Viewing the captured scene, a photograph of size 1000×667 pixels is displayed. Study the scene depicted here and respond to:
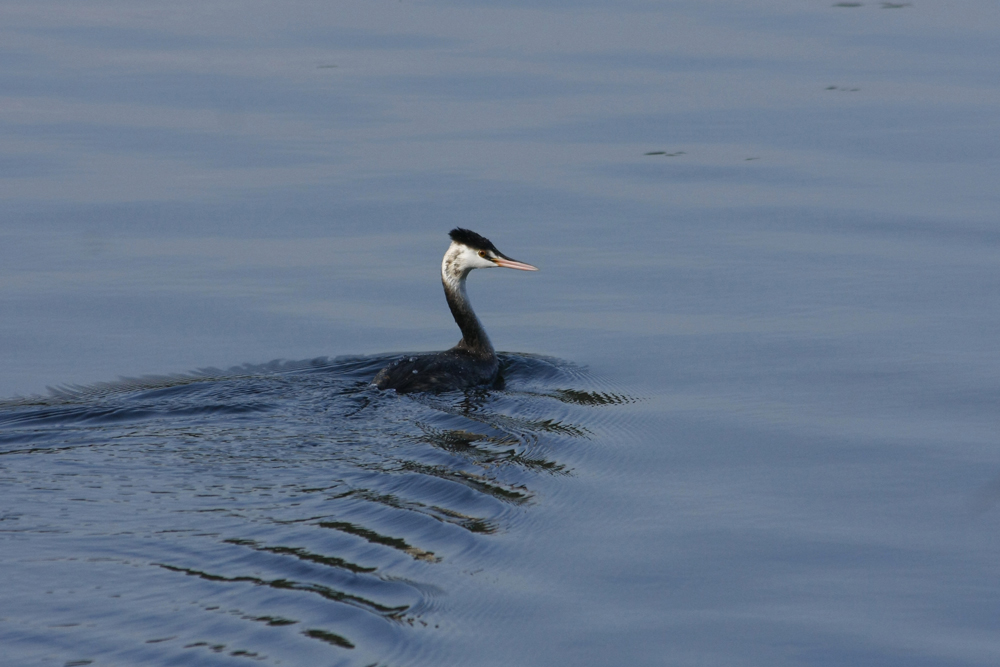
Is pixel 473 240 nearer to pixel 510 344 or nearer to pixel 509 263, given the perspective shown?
pixel 509 263

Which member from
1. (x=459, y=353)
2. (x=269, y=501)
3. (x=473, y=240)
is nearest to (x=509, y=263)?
(x=473, y=240)

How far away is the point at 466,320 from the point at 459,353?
1.94ft

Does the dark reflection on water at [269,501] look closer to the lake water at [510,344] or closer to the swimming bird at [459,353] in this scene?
the lake water at [510,344]

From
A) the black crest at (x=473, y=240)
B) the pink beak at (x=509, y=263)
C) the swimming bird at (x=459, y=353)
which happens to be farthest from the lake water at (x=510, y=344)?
the black crest at (x=473, y=240)

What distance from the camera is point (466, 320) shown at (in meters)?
10.6

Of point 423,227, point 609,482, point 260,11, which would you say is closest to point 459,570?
point 609,482

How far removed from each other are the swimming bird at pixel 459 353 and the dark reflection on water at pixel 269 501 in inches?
5.8

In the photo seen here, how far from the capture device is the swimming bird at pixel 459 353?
9500 mm

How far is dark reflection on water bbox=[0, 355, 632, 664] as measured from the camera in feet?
18.6

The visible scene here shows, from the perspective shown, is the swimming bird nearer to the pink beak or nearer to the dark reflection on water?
the pink beak

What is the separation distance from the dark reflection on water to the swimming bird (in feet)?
0.49

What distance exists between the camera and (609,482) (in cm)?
762

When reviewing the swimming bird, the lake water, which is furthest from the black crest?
the lake water

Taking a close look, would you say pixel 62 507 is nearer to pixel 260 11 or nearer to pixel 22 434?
pixel 22 434
